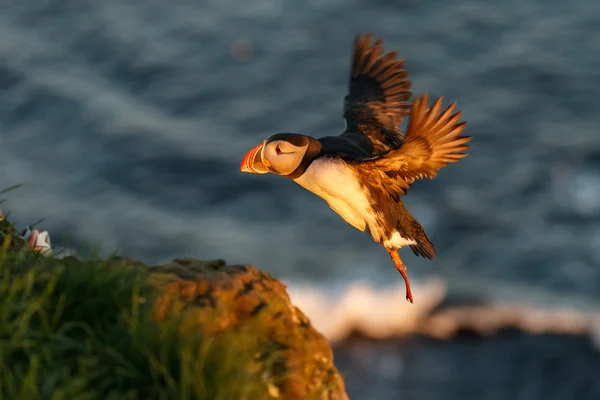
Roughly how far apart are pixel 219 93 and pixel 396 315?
9.91 m

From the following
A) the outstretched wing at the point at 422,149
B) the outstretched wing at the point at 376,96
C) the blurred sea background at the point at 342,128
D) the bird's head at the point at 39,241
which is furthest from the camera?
the blurred sea background at the point at 342,128

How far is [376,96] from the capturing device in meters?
7.23

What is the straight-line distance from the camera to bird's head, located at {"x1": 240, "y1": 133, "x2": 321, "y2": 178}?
5402mm

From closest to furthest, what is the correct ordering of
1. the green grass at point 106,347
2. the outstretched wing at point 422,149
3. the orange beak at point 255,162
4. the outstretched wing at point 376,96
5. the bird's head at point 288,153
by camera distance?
1. the green grass at point 106,347
2. the outstretched wing at point 422,149
3. the bird's head at point 288,153
4. the orange beak at point 255,162
5. the outstretched wing at point 376,96

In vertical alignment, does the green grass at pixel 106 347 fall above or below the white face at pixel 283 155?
below

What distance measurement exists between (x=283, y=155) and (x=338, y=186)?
14.6 inches

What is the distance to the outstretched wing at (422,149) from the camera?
5.28 meters

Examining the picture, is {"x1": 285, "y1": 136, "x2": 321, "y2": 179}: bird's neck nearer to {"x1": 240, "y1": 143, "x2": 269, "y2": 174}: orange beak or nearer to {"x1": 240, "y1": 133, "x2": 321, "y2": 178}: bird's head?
{"x1": 240, "y1": 133, "x2": 321, "y2": 178}: bird's head

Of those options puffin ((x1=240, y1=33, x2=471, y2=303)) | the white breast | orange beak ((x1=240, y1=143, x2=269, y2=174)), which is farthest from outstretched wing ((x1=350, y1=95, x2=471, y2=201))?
Answer: orange beak ((x1=240, y1=143, x2=269, y2=174))

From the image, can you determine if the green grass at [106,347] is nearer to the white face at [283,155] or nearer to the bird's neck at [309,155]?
the white face at [283,155]

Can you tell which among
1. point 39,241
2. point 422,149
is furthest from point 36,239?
point 422,149

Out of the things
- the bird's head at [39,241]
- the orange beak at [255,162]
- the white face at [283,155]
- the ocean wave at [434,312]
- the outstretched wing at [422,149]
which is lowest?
the ocean wave at [434,312]

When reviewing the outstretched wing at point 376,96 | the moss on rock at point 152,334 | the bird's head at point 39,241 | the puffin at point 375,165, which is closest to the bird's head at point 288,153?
the puffin at point 375,165

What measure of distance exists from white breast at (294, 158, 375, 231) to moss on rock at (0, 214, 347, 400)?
2.64 ft
